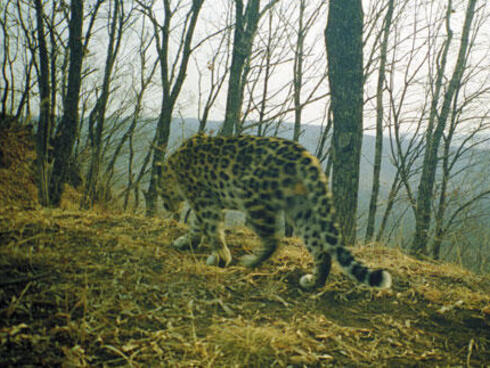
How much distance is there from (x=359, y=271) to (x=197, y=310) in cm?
149

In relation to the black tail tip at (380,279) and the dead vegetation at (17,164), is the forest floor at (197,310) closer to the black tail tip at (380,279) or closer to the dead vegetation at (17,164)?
the black tail tip at (380,279)

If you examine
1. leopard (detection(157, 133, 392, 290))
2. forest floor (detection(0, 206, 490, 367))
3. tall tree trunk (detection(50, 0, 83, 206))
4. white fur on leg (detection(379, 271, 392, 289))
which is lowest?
forest floor (detection(0, 206, 490, 367))

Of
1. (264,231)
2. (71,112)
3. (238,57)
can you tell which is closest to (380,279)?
(264,231)

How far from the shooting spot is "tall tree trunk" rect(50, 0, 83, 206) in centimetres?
700

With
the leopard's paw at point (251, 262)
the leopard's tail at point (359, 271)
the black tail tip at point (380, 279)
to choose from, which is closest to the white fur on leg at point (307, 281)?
the leopard's tail at point (359, 271)

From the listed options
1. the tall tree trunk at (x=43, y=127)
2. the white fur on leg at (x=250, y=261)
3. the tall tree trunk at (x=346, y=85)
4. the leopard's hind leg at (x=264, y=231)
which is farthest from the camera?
the tall tree trunk at (x=43, y=127)

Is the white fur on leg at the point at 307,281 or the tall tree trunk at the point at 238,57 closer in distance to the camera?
the white fur on leg at the point at 307,281

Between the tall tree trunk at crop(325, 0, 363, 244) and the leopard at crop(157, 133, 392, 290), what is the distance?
1.39m

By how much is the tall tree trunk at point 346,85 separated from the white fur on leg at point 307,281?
1738mm

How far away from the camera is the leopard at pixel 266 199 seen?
3240 millimetres

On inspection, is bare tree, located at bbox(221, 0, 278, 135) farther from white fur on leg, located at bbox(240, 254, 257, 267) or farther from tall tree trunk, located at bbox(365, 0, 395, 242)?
tall tree trunk, located at bbox(365, 0, 395, 242)

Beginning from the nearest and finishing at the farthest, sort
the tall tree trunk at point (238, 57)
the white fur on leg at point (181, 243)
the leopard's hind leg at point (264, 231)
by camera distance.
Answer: the leopard's hind leg at point (264, 231) → the white fur on leg at point (181, 243) → the tall tree trunk at point (238, 57)

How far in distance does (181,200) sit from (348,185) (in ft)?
8.33

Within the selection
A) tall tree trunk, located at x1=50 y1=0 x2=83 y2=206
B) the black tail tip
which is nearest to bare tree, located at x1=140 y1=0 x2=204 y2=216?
tall tree trunk, located at x1=50 y1=0 x2=83 y2=206
